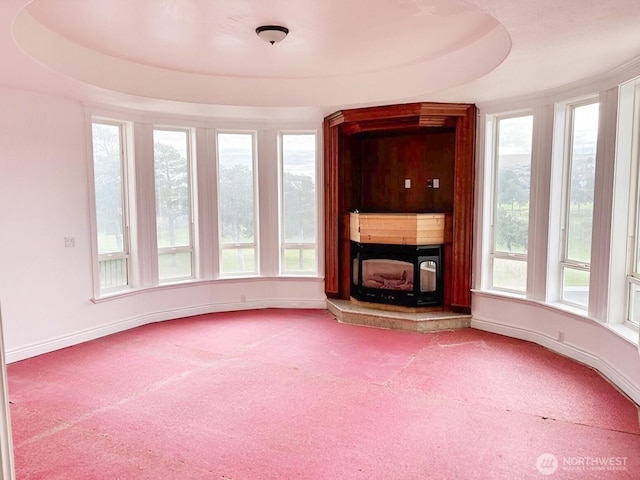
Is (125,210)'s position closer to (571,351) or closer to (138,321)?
Result: (138,321)

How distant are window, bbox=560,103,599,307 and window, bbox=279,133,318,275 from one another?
308 cm

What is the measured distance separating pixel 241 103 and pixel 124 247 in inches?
87.4

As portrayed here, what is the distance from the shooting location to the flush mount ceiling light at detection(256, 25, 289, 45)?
3398mm

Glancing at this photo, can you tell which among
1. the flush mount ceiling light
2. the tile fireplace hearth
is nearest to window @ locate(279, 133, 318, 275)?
the tile fireplace hearth

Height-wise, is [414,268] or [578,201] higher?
[578,201]

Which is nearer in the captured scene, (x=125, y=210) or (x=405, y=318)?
(x=405, y=318)

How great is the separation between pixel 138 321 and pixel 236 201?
1981mm

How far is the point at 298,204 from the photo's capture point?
6.27m

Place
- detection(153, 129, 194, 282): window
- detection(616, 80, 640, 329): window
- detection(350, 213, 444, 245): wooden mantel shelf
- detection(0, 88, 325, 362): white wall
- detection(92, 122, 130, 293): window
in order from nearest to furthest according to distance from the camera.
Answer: detection(616, 80, 640, 329): window → detection(0, 88, 325, 362): white wall → detection(92, 122, 130, 293): window → detection(350, 213, 444, 245): wooden mantel shelf → detection(153, 129, 194, 282): window

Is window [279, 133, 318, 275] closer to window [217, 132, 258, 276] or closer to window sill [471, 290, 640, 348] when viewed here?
window [217, 132, 258, 276]

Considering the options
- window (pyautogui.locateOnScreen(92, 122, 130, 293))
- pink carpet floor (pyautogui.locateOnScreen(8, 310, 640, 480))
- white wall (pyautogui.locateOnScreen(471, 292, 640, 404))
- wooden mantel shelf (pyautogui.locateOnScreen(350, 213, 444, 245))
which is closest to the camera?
pink carpet floor (pyautogui.locateOnScreen(8, 310, 640, 480))

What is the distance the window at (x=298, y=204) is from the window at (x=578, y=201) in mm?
3084

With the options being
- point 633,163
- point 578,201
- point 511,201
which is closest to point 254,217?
point 511,201

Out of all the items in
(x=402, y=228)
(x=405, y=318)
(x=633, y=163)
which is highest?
(x=633, y=163)
